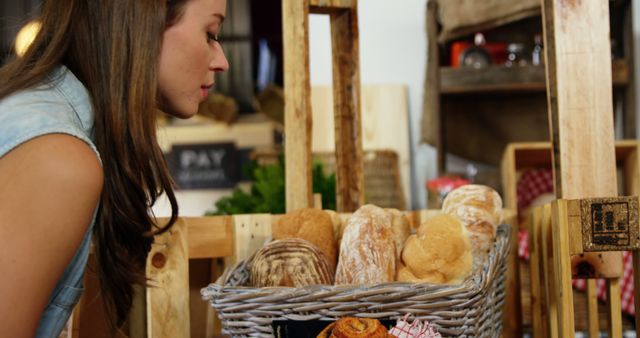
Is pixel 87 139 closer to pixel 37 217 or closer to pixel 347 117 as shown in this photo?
pixel 37 217

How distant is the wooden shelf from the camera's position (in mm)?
3334

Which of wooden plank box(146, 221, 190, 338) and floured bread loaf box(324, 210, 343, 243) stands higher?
floured bread loaf box(324, 210, 343, 243)

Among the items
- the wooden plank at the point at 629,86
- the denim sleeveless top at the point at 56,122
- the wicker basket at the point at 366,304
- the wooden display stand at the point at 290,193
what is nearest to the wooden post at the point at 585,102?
the wicker basket at the point at 366,304

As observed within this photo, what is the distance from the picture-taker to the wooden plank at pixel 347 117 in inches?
79.5

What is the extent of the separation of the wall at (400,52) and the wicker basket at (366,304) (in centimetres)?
264

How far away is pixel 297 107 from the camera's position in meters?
1.89

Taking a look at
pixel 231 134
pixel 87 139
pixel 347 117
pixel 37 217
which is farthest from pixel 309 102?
pixel 231 134

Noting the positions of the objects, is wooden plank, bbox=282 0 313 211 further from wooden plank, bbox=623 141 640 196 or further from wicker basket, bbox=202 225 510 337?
wooden plank, bbox=623 141 640 196

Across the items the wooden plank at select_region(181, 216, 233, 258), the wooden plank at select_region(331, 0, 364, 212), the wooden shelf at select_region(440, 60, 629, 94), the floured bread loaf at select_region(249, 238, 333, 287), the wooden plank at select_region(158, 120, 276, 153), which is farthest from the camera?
the wooden plank at select_region(158, 120, 276, 153)

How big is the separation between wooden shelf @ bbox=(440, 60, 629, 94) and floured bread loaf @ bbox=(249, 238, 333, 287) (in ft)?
6.88

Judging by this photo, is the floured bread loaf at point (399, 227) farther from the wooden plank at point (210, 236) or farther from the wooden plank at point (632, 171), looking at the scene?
the wooden plank at point (632, 171)

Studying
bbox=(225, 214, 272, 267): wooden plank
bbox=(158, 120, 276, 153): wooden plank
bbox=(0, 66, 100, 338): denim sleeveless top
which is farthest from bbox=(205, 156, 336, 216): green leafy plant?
bbox=(158, 120, 276, 153): wooden plank

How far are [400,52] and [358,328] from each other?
2935 mm

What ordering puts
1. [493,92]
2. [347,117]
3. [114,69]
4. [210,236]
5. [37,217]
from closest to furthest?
[37,217] < [114,69] < [210,236] < [347,117] < [493,92]
